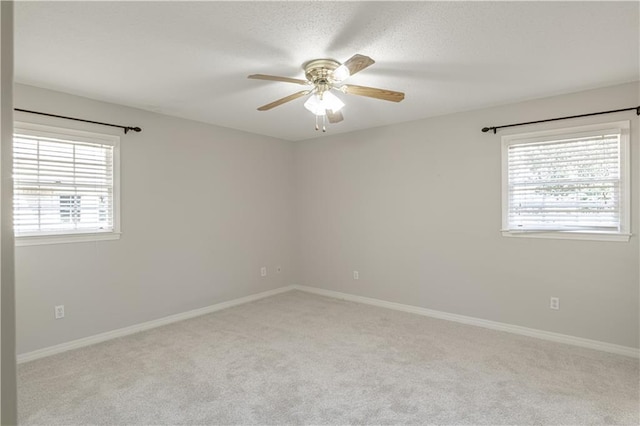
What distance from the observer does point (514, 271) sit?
3.64 m

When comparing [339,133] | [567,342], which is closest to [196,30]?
[339,133]

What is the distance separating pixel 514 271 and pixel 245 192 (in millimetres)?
3447

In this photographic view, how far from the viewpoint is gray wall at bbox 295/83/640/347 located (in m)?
3.19

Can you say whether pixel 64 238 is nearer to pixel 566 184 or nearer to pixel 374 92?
pixel 374 92

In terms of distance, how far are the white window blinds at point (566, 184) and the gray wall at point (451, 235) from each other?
0.14 metres

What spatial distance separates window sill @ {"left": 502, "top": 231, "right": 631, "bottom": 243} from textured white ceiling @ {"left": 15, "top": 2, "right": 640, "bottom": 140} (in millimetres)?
1339

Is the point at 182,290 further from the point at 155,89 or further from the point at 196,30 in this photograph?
the point at 196,30

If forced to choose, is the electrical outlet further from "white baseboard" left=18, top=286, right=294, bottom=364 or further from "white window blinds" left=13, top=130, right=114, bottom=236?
"white window blinds" left=13, top=130, right=114, bottom=236

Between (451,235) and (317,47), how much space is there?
2.71 meters

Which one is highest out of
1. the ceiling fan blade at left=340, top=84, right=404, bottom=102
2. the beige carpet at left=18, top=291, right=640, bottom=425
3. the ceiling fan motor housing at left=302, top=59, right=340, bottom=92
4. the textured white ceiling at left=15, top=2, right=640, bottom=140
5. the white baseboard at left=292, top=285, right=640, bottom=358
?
the textured white ceiling at left=15, top=2, right=640, bottom=140

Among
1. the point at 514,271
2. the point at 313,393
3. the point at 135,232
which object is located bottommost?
the point at 313,393

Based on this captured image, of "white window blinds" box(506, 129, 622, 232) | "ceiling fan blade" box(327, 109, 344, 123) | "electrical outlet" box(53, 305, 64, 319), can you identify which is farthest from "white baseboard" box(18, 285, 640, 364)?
"ceiling fan blade" box(327, 109, 344, 123)

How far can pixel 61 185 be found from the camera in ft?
10.5

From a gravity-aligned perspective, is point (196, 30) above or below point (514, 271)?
above
